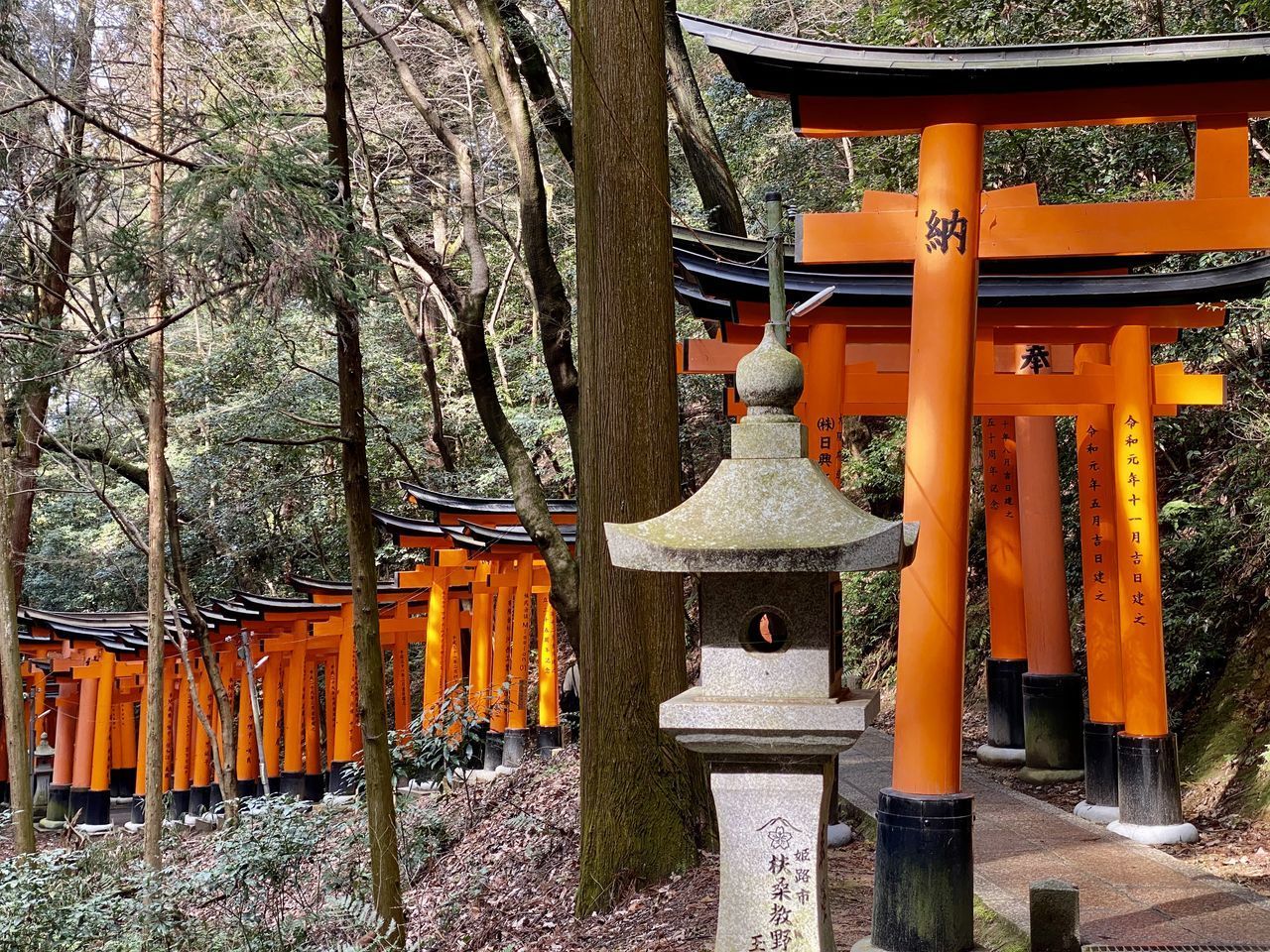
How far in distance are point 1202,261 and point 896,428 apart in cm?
795

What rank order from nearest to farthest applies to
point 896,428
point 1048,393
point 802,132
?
point 802,132 < point 1048,393 < point 896,428

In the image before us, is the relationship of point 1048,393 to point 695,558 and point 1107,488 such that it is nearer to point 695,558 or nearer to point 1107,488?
point 1107,488

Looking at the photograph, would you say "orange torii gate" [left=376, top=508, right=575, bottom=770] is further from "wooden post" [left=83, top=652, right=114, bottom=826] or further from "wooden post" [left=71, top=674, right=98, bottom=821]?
"wooden post" [left=71, top=674, right=98, bottom=821]

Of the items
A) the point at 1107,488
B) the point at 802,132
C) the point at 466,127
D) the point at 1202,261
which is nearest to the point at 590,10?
the point at 802,132

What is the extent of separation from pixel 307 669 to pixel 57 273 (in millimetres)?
9551

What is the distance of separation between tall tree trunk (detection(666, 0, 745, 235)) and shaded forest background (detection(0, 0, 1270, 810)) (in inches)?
53.5

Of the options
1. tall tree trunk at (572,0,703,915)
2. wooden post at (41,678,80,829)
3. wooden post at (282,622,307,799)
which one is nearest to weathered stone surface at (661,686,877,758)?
tall tree trunk at (572,0,703,915)

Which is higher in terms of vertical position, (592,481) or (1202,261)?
(1202,261)

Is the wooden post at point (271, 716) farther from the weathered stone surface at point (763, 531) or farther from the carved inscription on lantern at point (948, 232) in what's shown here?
the weathered stone surface at point (763, 531)

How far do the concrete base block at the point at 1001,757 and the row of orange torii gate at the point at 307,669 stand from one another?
18.7ft

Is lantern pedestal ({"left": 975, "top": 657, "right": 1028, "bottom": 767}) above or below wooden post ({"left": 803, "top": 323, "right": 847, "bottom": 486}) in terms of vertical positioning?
below

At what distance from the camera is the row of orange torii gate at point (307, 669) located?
17.7 m

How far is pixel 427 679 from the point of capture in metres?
18.2

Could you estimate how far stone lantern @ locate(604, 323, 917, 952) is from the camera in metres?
4.90
